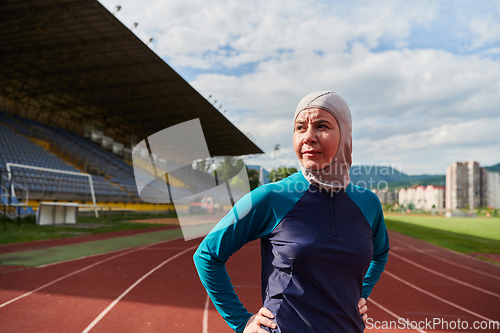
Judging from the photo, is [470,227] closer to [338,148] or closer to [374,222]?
[374,222]

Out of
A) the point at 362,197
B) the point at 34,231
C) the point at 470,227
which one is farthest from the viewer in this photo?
the point at 470,227

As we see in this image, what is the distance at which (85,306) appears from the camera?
5297 mm

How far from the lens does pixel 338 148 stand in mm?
1334

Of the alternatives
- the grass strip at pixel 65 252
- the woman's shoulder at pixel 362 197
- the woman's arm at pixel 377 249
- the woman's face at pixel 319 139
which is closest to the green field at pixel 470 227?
the grass strip at pixel 65 252

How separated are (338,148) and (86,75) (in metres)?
22.7

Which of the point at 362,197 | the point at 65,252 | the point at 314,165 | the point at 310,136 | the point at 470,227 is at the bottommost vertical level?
the point at 470,227

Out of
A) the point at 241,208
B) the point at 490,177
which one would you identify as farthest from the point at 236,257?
the point at 490,177

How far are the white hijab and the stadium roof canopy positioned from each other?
1439cm

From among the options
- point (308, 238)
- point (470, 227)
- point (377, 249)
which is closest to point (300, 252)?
point (308, 238)

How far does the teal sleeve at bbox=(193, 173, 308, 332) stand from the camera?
1.30 m

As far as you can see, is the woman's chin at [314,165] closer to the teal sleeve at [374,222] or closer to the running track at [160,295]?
the teal sleeve at [374,222]

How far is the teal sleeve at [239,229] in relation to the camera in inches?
51.3

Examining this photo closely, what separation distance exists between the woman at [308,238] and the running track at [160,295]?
3.69m

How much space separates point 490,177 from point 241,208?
3935 inches
